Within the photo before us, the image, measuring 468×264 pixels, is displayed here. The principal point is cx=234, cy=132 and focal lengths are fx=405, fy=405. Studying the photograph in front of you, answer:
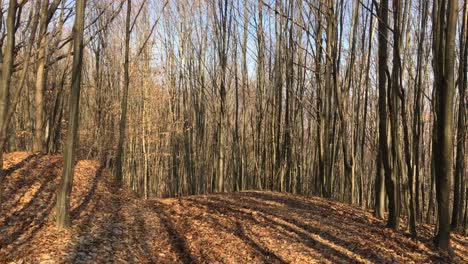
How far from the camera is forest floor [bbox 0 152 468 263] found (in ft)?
19.7

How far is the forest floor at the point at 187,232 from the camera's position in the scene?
6.00 metres

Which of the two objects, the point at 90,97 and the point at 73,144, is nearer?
the point at 73,144

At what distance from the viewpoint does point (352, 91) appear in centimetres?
1619

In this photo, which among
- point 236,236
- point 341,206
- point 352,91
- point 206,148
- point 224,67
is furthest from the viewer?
point 206,148

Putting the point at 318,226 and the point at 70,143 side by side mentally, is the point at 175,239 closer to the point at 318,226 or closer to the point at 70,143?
the point at 70,143

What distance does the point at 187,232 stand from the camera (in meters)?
7.39

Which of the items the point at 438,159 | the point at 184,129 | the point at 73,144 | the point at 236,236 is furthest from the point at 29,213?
the point at 184,129

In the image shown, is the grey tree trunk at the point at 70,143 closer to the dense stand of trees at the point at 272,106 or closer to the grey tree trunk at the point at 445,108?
the dense stand of trees at the point at 272,106

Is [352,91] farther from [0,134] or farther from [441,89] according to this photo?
[0,134]

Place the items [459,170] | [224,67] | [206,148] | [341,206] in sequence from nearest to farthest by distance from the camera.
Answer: [459,170] → [341,206] → [224,67] → [206,148]

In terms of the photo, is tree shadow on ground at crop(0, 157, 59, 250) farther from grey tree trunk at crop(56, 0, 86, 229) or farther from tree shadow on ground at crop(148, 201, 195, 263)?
tree shadow on ground at crop(148, 201, 195, 263)

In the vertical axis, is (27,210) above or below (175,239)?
above

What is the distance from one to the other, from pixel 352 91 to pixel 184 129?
810cm

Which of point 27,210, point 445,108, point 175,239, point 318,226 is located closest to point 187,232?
point 175,239
